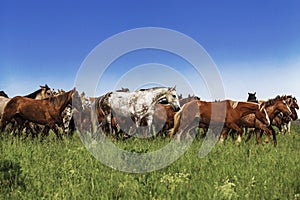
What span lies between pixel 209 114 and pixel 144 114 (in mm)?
2554

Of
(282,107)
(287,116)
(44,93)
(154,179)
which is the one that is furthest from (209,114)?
(154,179)

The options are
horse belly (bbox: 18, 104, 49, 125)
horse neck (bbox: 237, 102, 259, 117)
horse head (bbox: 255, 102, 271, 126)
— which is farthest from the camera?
horse neck (bbox: 237, 102, 259, 117)

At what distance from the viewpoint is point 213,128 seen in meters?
16.8

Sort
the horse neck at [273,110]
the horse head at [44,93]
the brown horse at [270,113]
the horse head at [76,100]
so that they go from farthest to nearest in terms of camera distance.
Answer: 1. the horse head at [44,93]
2. the horse head at [76,100]
3. the horse neck at [273,110]
4. the brown horse at [270,113]

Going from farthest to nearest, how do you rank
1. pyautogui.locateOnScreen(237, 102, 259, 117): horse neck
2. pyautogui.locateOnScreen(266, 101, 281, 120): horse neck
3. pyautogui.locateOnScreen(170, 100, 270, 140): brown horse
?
pyautogui.locateOnScreen(266, 101, 281, 120): horse neck < pyautogui.locateOnScreen(170, 100, 270, 140): brown horse < pyautogui.locateOnScreen(237, 102, 259, 117): horse neck

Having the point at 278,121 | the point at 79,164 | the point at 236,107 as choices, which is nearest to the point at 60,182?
the point at 79,164

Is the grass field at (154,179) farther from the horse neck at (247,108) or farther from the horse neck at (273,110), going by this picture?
the horse neck at (273,110)

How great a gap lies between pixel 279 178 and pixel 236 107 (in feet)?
25.8

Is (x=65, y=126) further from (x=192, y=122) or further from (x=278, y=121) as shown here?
(x=278, y=121)

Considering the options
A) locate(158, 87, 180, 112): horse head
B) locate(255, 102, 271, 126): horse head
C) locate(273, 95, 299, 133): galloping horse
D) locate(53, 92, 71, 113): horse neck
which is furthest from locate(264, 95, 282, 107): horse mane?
locate(53, 92, 71, 113): horse neck

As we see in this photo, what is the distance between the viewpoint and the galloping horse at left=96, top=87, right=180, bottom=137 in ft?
53.7

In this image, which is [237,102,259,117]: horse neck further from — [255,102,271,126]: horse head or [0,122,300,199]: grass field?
[0,122,300,199]: grass field

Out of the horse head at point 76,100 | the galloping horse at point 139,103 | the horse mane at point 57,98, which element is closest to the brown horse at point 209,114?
the galloping horse at point 139,103

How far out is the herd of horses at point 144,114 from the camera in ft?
50.9
